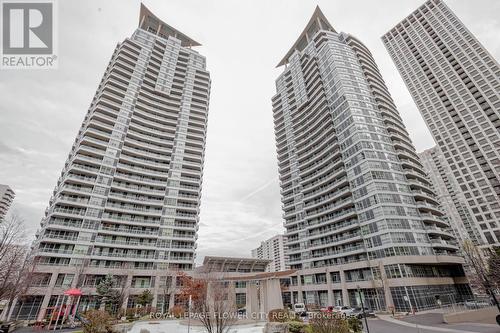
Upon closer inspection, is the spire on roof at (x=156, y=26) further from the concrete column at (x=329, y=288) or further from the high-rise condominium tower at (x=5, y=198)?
the high-rise condominium tower at (x=5, y=198)

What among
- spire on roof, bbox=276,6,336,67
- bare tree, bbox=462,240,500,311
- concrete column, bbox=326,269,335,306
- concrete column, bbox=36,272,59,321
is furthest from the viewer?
spire on roof, bbox=276,6,336,67

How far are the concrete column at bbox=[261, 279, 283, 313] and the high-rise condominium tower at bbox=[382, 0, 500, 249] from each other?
77099 mm

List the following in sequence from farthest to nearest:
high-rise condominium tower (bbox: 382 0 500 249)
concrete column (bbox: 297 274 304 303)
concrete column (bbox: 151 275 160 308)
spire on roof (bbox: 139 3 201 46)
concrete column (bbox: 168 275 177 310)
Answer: spire on roof (bbox: 139 3 201 46)
high-rise condominium tower (bbox: 382 0 500 249)
concrete column (bbox: 297 274 304 303)
concrete column (bbox: 168 275 177 310)
concrete column (bbox: 151 275 160 308)

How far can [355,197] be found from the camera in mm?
53875

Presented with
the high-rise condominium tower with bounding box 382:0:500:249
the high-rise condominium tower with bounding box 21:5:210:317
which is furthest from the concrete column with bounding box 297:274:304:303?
the high-rise condominium tower with bounding box 382:0:500:249

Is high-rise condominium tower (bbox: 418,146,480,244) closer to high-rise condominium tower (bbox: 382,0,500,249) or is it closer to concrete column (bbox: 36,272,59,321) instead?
high-rise condominium tower (bbox: 382,0,500,249)

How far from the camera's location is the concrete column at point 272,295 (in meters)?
25.8

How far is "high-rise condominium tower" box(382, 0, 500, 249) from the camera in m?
70.2

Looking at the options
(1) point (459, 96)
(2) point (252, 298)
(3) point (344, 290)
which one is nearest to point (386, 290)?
(3) point (344, 290)

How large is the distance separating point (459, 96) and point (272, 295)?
9419 cm

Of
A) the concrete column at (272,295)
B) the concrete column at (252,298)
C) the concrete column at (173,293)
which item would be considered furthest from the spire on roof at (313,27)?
the concrete column at (173,293)

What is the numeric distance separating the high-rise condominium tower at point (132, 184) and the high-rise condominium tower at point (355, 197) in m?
30.7

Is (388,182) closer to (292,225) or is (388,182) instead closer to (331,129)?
(331,129)

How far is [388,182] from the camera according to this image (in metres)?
50.2
